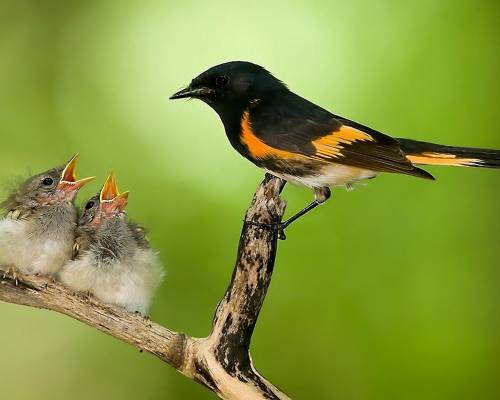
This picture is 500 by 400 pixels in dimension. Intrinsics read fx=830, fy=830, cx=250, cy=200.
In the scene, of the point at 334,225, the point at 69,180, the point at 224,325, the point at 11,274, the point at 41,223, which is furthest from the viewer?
the point at 334,225

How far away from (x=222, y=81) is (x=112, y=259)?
62 cm

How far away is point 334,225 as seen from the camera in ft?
10.5

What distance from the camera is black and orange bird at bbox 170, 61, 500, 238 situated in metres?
2.12

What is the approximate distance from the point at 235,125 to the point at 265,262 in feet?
1.24

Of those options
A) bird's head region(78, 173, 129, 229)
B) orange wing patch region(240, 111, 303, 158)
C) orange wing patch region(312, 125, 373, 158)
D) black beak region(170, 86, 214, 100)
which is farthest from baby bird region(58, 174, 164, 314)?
orange wing patch region(312, 125, 373, 158)

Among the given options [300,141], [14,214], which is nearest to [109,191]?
[14,214]

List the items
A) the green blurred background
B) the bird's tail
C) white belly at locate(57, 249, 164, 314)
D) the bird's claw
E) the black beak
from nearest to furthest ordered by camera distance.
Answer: the bird's tail, the black beak, white belly at locate(57, 249, 164, 314), the bird's claw, the green blurred background

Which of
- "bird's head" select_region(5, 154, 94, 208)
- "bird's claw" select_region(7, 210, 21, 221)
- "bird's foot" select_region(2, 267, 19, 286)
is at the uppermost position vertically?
"bird's head" select_region(5, 154, 94, 208)

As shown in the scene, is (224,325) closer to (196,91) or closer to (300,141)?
(300,141)

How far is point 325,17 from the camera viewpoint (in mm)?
3203

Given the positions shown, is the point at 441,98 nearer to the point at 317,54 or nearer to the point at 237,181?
the point at 317,54

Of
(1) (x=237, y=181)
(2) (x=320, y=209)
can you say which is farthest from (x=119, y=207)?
(2) (x=320, y=209)

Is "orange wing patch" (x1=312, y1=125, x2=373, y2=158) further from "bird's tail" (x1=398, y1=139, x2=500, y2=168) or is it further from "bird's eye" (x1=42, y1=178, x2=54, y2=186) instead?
"bird's eye" (x1=42, y1=178, x2=54, y2=186)

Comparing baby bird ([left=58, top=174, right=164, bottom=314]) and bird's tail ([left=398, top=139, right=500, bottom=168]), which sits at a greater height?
bird's tail ([left=398, top=139, right=500, bottom=168])
